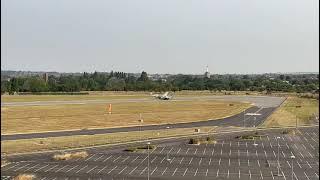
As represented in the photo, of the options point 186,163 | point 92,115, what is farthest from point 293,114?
point 186,163

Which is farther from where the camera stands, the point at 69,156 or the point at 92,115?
the point at 92,115

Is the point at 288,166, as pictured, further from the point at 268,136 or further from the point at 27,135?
the point at 27,135

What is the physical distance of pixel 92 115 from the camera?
89.4 m

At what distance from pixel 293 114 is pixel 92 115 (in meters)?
41.9

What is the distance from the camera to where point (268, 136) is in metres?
67.1

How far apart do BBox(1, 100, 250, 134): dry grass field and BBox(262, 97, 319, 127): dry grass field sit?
10089 mm

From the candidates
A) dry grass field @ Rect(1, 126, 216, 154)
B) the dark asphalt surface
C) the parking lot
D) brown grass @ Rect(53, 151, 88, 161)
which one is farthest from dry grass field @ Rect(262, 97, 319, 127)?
brown grass @ Rect(53, 151, 88, 161)

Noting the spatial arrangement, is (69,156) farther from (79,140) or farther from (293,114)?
(293,114)

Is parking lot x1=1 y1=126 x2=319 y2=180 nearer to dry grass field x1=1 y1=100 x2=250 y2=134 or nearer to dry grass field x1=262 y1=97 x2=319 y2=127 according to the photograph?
dry grass field x1=1 y1=100 x2=250 y2=134

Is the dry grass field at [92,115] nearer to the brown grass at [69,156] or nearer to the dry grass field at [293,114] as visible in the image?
the dry grass field at [293,114]

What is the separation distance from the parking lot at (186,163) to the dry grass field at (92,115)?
2236cm

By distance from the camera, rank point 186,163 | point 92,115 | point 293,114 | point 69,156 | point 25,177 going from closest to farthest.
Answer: point 25,177 → point 186,163 → point 69,156 → point 92,115 → point 293,114

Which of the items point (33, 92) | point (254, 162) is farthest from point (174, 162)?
point (33, 92)

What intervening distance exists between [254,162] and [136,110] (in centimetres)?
5713
